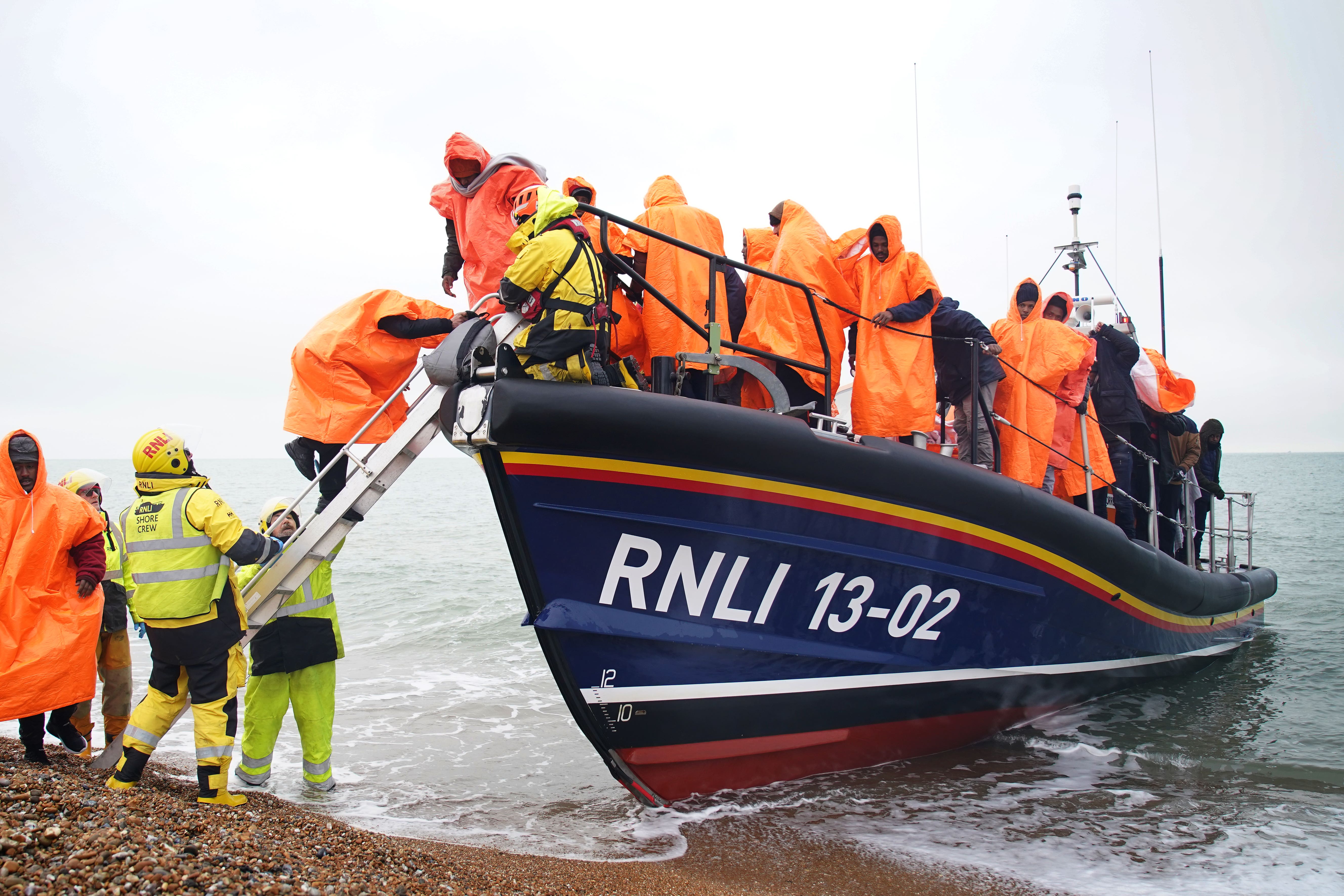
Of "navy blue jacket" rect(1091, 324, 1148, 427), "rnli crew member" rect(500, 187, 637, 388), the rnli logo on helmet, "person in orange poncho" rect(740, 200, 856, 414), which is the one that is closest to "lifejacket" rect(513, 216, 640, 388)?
"rnli crew member" rect(500, 187, 637, 388)

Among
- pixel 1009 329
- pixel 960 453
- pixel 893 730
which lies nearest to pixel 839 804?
pixel 893 730

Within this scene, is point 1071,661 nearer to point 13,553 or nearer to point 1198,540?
point 1198,540

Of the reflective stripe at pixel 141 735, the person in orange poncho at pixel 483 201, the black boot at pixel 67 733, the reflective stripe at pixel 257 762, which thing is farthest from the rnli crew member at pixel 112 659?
the person in orange poncho at pixel 483 201

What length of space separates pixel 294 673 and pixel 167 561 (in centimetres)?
117

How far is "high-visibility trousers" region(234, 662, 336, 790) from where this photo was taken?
4.29 meters

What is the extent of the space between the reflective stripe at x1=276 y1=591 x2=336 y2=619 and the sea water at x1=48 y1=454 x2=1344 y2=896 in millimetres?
1007

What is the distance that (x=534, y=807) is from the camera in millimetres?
4352

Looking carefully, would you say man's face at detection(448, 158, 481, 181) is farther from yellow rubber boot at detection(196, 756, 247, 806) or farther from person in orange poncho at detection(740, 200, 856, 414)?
yellow rubber boot at detection(196, 756, 247, 806)

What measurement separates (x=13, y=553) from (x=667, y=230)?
3316mm

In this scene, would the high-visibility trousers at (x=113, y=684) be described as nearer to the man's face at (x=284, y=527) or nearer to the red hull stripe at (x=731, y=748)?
the man's face at (x=284, y=527)

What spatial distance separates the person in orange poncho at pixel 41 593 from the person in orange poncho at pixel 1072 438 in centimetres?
532

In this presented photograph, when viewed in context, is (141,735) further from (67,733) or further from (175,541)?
(67,733)

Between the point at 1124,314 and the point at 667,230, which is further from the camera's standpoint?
the point at 1124,314

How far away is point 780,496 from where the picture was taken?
3715 millimetres
